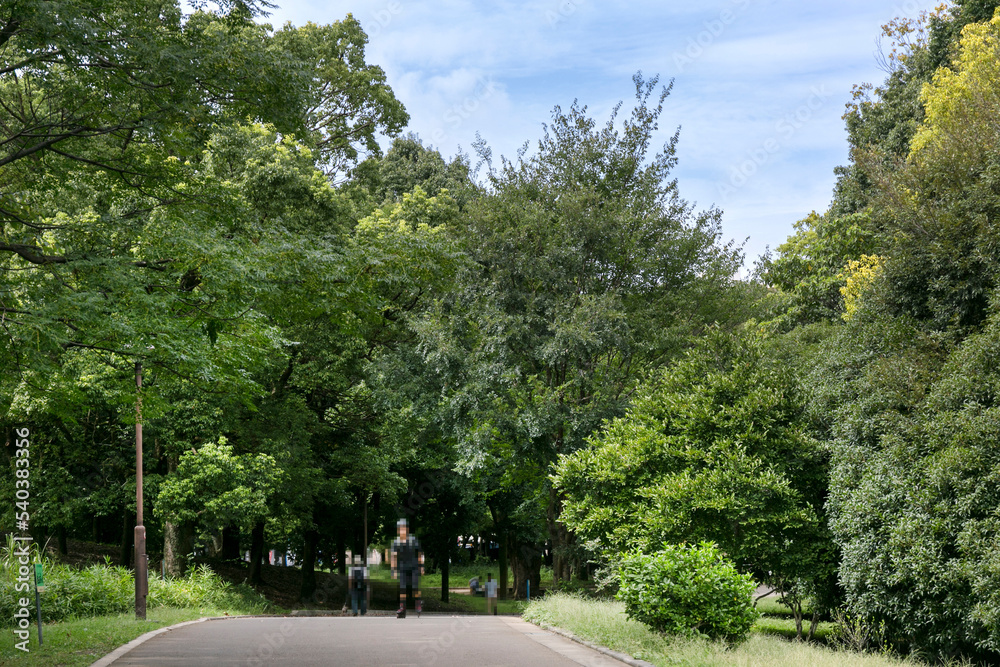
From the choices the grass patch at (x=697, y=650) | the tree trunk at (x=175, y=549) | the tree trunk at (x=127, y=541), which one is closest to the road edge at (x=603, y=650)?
the grass patch at (x=697, y=650)

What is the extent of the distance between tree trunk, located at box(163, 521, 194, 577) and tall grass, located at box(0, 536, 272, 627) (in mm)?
3367

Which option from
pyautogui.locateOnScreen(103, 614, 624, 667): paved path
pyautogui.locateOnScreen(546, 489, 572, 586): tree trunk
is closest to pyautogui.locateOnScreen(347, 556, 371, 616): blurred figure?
pyautogui.locateOnScreen(546, 489, 572, 586): tree trunk

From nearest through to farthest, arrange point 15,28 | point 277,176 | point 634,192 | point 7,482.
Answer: point 15,28 → point 277,176 → point 634,192 → point 7,482

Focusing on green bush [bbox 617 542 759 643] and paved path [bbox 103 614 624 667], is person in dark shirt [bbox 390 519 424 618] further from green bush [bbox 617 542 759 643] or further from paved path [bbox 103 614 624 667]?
green bush [bbox 617 542 759 643]

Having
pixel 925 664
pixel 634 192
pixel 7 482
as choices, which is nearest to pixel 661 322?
pixel 634 192

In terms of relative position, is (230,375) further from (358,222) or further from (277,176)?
(358,222)

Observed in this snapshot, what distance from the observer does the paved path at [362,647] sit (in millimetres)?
10734

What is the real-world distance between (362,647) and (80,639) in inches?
163

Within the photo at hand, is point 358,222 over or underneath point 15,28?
over

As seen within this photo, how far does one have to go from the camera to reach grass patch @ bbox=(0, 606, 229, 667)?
1056 centimetres

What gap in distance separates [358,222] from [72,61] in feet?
65.0

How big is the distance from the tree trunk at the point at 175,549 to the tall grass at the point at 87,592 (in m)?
3.37

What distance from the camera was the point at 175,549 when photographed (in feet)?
93.8

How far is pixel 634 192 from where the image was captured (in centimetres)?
2630
